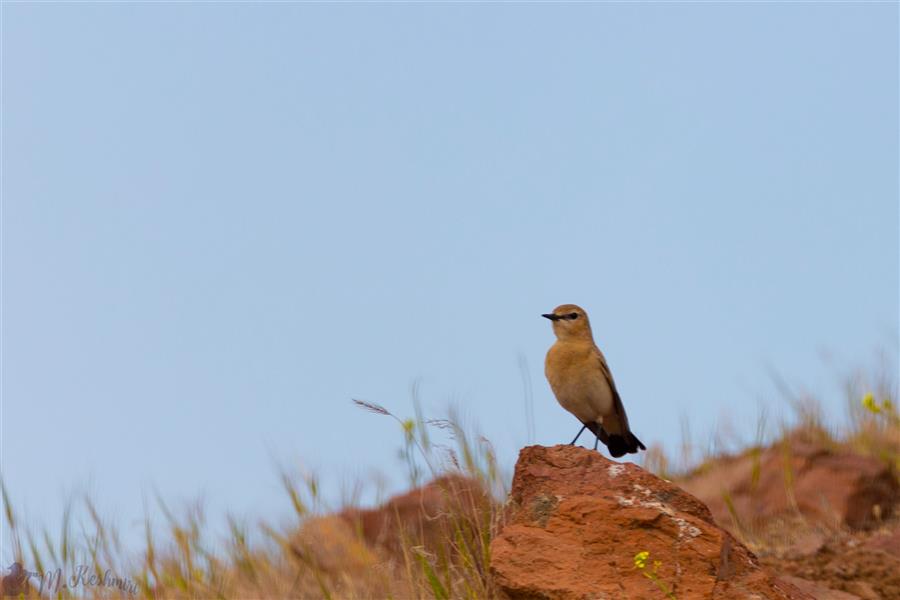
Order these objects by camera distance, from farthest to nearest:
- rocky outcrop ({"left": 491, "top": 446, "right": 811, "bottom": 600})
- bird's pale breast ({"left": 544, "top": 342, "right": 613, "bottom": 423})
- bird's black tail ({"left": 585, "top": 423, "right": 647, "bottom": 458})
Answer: bird's black tail ({"left": 585, "top": 423, "right": 647, "bottom": 458}) < bird's pale breast ({"left": 544, "top": 342, "right": 613, "bottom": 423}) < rocky outcrop ({"left": 491, "top": 446, "right": 811, "bottom": 600})

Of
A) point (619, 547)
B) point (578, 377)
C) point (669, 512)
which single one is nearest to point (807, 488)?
point (578, 377)

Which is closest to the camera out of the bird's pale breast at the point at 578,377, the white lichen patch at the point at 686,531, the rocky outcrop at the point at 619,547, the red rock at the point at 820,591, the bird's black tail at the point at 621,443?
the rocky outcrop at the point at 619,547

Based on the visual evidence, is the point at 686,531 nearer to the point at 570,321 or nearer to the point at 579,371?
the point at 579,371

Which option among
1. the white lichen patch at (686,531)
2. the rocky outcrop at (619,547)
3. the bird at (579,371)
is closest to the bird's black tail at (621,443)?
the bird at (579,371)

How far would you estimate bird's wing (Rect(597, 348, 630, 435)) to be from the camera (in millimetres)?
7801

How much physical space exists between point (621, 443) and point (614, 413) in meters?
0.37

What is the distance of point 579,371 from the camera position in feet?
25.3

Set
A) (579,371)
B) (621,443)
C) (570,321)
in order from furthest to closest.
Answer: (621,443)
(570,321)
(579,371)

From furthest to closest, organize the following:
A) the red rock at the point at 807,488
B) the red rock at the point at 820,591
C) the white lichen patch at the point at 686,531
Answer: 1. the red rock at the point at 807,488
2. the red rock at the point at 820,591
3. the white lichen patch at the point at 686,531

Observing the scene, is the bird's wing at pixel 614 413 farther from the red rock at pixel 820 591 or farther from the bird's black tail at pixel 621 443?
the red rock at pixel 820 591

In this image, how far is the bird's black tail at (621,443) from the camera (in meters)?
8.36

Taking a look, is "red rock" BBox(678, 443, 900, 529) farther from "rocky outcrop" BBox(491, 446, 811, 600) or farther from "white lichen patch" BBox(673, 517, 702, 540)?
"white lichen patch" BBox(673, 517, 702, 540)

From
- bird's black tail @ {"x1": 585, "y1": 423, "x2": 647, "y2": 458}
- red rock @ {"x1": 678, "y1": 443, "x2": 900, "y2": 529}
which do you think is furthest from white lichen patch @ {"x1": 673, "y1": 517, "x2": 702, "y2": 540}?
red rock @ {"x1": 678, "y1": 443, "x2": 900, "y2": 529}

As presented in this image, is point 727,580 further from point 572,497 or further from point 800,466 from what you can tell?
point 800,466
